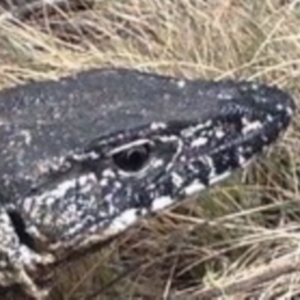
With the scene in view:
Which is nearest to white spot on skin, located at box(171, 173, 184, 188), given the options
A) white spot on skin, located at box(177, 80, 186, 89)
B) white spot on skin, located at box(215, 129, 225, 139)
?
white spot on skin, located at box(215, 129, 225, 139)

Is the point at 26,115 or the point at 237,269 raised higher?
the point at 26,115

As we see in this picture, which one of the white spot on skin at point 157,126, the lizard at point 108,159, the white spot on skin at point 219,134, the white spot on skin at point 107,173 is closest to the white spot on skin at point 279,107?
the lizard at point 108,159

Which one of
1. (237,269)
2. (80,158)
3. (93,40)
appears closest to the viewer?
(80,158)

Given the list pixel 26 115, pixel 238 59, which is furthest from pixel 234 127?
pixel 238 59

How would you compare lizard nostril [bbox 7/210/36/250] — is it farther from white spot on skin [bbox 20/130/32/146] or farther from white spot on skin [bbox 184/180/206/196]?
white spot on skin [bbox 184/180/206/196]

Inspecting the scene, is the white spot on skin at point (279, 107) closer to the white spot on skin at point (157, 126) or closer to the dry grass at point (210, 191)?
the white spot on skin at point (157, 126)

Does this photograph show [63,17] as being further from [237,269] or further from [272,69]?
[237,269]
